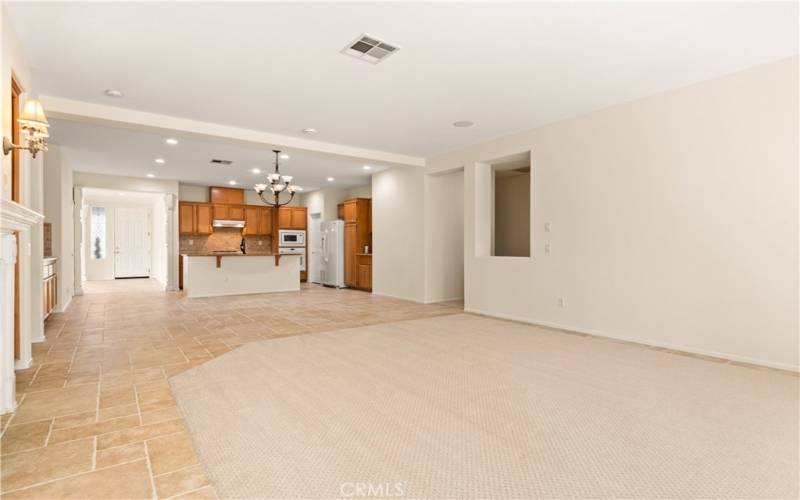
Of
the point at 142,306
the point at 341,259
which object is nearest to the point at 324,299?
the point at 341,259

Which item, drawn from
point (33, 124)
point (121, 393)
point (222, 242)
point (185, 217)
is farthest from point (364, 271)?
point (33, 124)

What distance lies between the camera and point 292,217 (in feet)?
38.8

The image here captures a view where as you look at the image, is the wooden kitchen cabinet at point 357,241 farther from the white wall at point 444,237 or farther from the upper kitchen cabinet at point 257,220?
the upper kitchen cabinet at point 257,220

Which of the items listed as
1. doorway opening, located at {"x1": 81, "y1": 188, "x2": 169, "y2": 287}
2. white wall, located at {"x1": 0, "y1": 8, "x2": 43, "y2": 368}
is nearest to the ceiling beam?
white wall, located at {"x1": 0, "y1": 8, "x2": 43, "y2": 368}

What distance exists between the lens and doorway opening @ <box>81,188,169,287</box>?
41.4ft

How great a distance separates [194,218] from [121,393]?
8568mm

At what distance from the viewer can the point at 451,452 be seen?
2.05m

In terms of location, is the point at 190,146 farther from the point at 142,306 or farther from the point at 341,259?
the point at 341,259

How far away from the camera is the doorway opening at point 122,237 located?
12.6m

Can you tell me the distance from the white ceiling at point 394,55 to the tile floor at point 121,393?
2.69m

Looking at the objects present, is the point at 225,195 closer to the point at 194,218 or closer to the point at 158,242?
the point at 194,218

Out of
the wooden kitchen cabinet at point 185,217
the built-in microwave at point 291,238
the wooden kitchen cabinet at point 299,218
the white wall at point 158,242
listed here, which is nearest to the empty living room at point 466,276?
the wooden kitchen cabinet at point 185,217

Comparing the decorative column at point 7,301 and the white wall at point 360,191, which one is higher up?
the white wall at point 360,191

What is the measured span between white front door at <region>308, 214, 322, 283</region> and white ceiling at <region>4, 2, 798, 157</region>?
6.81 m
